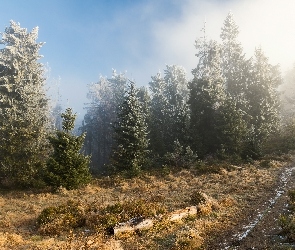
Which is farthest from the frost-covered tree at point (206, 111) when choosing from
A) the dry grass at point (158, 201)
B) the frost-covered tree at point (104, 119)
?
the frost-covered tree at point (104, 119)

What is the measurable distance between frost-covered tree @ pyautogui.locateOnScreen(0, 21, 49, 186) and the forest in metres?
0.13

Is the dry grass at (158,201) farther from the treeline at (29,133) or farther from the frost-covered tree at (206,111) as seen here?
the frost-covered tree at (206,111)

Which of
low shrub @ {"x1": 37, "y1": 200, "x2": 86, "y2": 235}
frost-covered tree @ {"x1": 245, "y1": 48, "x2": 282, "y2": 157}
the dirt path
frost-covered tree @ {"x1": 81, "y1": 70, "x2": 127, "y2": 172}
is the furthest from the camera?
frost-covered tree @ {"x1": 81, "y1": 70, "x2": 127, "y2": 172}

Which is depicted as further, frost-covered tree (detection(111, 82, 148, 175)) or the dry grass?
frost-covered tree (detection(111, 82, 148, 175))

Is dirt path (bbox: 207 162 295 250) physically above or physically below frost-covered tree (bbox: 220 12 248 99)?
below

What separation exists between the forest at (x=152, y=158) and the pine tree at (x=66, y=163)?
0.30 ft

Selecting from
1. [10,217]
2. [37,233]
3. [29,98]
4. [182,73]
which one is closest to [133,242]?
[37,233]

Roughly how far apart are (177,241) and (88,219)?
235 inches

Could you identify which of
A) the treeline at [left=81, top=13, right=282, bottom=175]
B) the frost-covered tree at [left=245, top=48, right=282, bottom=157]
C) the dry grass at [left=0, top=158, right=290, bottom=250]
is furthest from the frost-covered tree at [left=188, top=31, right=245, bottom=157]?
the dry grass at [left=0, top=158, right=290, bottom=250]

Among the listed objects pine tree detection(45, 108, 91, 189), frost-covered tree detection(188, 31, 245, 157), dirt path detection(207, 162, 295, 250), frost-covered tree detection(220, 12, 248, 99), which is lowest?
dirt path detection(207, 162, 295, 250)

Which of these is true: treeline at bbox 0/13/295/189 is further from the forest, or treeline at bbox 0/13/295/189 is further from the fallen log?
the fallen log

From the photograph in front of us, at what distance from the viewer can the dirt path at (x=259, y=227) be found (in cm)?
1251

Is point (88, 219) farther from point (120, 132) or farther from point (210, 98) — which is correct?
point (210, 98)

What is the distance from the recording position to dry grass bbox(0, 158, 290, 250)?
42.3 feet
